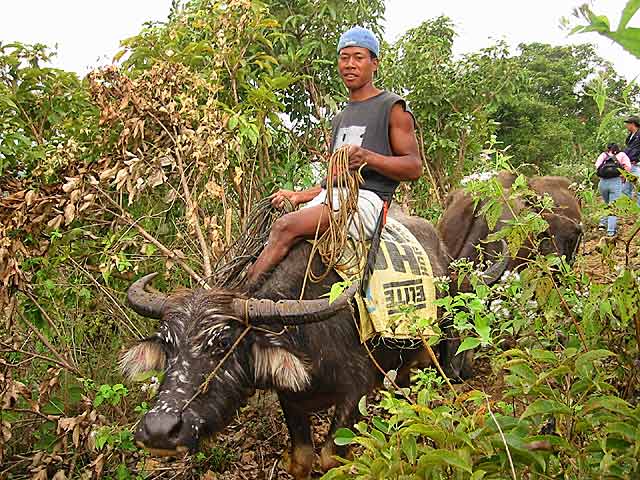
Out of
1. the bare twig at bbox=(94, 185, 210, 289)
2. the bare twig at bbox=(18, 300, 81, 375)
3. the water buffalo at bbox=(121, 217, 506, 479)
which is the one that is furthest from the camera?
the bare twig at bbox=(94, 185, 210, 289)

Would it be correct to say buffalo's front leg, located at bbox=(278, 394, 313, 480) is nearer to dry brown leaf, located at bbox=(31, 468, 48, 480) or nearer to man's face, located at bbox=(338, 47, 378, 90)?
dry brown leaf, located at bbox=(31, 468, 48, 480)

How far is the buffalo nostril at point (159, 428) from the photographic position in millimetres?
2188

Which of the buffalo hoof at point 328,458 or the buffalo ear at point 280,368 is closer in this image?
the buffalo ear at point 280,368

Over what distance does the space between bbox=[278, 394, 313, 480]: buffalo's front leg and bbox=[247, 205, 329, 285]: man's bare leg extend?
2.39 ft

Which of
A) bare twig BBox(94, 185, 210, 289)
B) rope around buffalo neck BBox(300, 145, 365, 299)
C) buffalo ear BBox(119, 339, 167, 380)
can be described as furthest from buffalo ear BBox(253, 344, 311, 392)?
bare twig BBox(94, 185, 210, 289)

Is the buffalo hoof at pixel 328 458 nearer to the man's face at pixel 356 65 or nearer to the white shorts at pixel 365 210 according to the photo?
the white shorts at pixel 365 210

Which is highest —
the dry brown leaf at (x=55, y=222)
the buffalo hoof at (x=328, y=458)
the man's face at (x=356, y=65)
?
the man's face at (x=356, y=65)

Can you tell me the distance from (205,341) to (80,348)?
5.46 feet

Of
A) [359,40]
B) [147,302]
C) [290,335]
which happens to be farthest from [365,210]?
[147,302]

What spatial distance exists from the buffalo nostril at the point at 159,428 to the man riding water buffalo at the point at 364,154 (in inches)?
29.1

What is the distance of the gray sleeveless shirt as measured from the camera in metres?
3.08

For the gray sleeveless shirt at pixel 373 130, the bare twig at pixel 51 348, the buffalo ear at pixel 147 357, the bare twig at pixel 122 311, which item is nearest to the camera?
the buffalo ear at pixel 147 357

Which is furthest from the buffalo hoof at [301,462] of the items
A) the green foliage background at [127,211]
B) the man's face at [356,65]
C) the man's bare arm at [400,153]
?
the man's face at [356,65]

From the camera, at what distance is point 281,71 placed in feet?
17.7
